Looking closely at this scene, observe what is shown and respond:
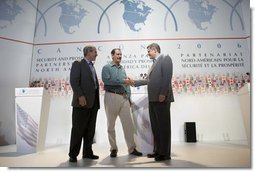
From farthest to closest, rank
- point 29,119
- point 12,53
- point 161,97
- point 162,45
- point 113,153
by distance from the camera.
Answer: point 162,45 → point 12,53 → point 29,119 → point 113,153 → point 161,97

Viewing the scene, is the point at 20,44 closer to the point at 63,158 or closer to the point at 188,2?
the point at 63,158

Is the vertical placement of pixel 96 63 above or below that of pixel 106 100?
above

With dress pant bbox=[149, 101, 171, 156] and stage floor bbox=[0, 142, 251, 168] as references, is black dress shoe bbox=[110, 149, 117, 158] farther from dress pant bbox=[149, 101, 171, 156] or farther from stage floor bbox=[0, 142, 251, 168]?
dress pant bbox=[149, 101, 171, 156]

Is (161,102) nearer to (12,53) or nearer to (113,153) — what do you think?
(113,153)

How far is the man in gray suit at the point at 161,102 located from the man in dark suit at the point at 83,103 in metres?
0.66

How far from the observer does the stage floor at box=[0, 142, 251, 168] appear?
7.13 ft

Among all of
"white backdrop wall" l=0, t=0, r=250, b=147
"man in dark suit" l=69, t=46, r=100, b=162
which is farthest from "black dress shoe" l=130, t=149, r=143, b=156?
"white backdrop wall" l=0, t=0, r=250, b=147

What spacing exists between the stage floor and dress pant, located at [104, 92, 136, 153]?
18 cm

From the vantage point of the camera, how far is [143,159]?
239 centimetres

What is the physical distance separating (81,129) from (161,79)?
1022mm

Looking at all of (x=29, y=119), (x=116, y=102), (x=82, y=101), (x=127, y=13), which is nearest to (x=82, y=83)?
(x=82, y=101)

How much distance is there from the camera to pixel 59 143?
10.9ft

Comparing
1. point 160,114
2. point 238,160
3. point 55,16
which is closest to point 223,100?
point 238,160

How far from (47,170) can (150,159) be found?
3.51 ft
